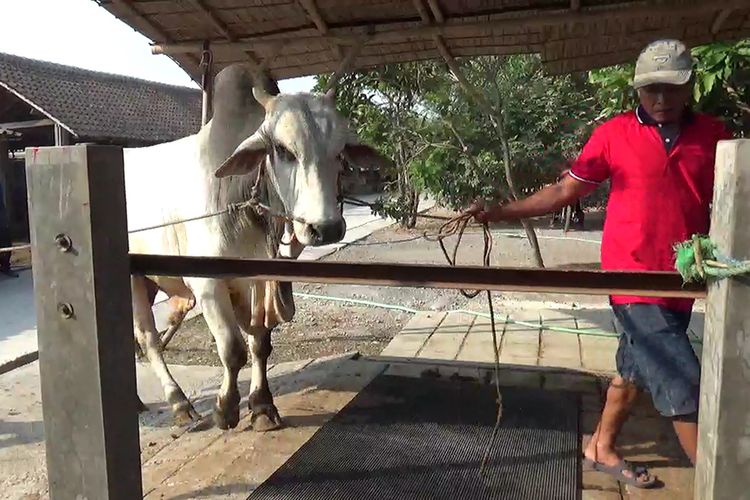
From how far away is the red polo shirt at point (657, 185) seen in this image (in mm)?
2303

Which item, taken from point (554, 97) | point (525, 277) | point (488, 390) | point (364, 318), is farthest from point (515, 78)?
point (525, 277)

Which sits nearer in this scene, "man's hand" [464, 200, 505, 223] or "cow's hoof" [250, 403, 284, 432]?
"man's hand" [464, 200, 505, 223]

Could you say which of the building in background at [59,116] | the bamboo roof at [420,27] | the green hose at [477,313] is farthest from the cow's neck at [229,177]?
the building in background at [59,116]

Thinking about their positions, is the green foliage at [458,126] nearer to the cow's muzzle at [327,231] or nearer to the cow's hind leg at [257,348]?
the cow's hind leg at [257,348]

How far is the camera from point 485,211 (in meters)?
2.09

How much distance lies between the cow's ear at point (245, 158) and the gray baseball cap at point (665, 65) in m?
1.56

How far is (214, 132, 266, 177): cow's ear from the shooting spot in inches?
117

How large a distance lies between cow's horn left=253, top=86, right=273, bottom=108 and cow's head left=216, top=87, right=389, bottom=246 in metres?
0.07

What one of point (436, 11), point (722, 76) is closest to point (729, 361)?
point (436, 11)

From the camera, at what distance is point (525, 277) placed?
1560 mm

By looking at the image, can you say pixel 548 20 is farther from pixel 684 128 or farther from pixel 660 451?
pixel 660 451

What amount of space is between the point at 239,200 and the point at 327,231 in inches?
30.8

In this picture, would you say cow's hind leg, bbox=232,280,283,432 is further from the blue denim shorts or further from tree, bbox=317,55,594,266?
tree, bbox=317,55,594,266

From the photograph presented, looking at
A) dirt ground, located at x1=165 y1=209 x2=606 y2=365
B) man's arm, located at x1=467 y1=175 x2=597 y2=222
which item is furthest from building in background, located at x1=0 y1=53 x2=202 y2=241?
man's arm, located at x1=467 y1=175 x2=597 y2=222
